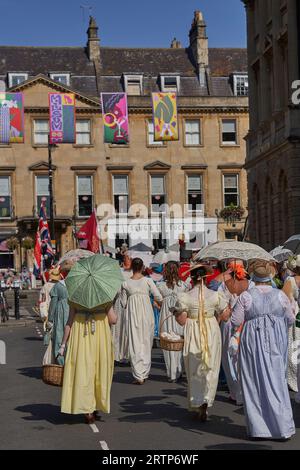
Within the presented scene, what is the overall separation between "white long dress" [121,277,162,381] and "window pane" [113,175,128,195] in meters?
43.4

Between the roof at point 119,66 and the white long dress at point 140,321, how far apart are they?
44.8 m

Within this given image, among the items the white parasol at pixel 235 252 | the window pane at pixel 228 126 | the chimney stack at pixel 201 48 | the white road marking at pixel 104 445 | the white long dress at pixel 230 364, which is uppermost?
the chimney stack at pixel 201 48

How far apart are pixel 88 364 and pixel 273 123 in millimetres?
26432

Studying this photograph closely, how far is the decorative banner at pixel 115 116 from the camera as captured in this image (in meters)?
40.4

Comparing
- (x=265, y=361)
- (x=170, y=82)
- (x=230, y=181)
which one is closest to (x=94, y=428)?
(x=265, y=361)

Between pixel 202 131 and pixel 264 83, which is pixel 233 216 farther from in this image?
pixel 264 83

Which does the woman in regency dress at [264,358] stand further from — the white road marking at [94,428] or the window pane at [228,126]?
the window pane at [228,126]

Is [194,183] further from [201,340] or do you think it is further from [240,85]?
[201,340]

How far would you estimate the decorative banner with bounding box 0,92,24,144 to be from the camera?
1640 inches

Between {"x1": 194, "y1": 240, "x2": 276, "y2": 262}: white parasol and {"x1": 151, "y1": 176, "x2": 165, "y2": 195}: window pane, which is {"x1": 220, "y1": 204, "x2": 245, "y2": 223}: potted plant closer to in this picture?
{"x1": 151, "y1": 176, "x2": 165, "y2": 195}: window pane

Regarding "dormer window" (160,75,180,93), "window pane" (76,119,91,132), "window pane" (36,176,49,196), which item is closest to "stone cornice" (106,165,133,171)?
"window pane" (76,119,91,132)

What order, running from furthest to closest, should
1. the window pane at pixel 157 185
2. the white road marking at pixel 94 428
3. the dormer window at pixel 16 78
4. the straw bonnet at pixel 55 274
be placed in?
the dormer window at pixel 16 78 < the window pane at pixel 157 185 < the straw bonnet at pixel 55 274 < the white road marking at pixel 94 428

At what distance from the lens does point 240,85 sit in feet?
194

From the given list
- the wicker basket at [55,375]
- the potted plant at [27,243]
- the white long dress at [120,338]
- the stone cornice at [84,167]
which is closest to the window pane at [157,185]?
the stone cornice at [84,167]
